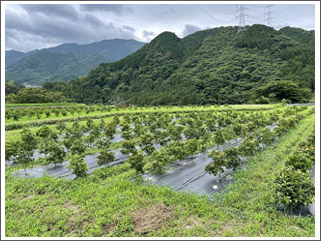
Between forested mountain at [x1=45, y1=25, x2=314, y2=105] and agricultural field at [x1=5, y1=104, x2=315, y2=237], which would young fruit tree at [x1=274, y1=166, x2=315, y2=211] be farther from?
forested mountain at [x1=45, y1=25, x2=314, y2=105]

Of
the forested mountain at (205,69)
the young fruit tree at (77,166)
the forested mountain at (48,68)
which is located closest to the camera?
the young fruit tree at (77,166)

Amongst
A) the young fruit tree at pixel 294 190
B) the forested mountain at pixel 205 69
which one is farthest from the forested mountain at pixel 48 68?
the young fruit tree at pixel 294 190

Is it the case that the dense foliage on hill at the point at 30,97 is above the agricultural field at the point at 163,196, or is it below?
above

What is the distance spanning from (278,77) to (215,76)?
48.3 ft

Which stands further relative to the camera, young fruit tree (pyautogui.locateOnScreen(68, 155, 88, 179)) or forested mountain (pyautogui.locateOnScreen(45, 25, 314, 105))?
forested mountain (pyautogui.locateOnScreen(45, 25, 314, 105))

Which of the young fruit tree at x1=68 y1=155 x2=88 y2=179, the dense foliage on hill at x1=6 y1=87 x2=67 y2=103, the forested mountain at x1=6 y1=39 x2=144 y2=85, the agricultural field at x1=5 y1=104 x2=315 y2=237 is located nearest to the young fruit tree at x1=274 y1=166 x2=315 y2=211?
the agricultural field at x1=5 y1=104 x2=315 y2=237

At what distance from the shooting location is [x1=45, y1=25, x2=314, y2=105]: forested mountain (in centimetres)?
4481

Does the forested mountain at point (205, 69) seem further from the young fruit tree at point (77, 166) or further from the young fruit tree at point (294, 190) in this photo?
the young fruit tree at point (294, 190)

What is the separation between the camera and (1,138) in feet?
12.2

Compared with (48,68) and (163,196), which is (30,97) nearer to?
(163,196)

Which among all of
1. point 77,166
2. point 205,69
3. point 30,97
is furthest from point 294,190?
point 205,69

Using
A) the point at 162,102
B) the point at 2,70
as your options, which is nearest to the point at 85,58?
the point at 162,102

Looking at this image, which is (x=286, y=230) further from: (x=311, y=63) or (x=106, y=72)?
(x=106, y=72)

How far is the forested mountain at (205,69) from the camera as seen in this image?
1764 inches
